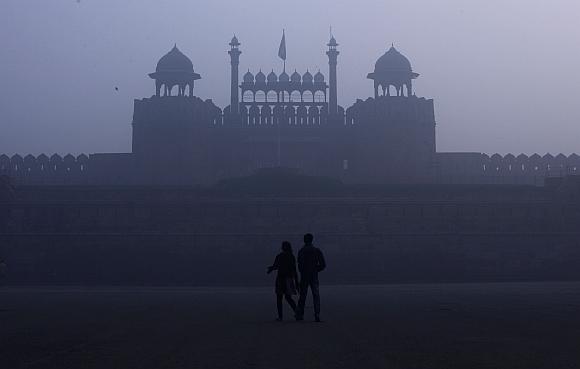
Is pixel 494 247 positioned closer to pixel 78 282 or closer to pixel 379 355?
pixel 78 282

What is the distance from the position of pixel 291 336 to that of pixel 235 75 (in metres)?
36.8

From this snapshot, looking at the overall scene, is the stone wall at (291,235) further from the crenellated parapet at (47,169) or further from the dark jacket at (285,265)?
the dark jacket at (285,265)

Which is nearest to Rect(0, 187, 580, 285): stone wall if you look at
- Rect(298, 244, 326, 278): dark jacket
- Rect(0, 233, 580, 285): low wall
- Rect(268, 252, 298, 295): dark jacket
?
Rect(0, 233, 580, 285): low wall

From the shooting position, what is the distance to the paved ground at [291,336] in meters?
5.79

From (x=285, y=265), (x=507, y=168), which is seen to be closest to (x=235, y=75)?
(x=507, y=168)

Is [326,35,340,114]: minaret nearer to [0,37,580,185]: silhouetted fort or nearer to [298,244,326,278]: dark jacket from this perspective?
[0,37,580,185]: silhouetted fort

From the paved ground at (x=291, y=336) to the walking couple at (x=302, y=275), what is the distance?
0.22 metres

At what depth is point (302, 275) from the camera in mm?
8945

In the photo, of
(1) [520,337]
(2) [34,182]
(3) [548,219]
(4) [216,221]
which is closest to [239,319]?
(1) [520,337]

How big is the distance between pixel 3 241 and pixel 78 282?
4.14 meters

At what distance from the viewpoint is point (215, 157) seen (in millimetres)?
40250

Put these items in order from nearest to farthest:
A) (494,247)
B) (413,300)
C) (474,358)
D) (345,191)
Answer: (474,358), (413,300), (494,247), (345,191)

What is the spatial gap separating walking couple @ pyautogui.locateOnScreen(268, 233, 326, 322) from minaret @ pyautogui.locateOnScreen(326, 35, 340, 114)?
32.9 m

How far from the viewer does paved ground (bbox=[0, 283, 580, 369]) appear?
5.79 meters
